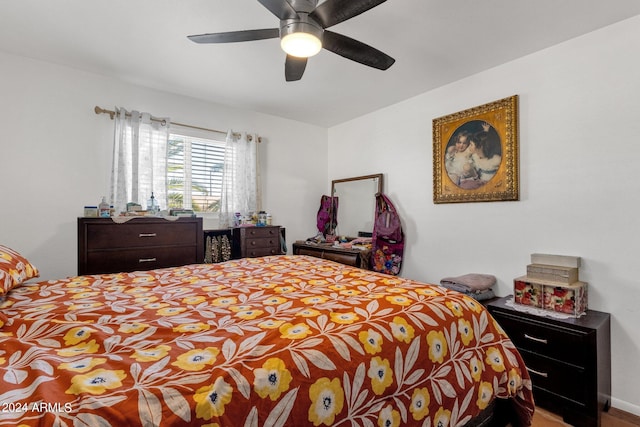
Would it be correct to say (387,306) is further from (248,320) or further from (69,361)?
(69,361)

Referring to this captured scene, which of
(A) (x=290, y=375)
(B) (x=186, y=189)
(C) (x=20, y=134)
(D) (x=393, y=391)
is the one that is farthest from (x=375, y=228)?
(C) (x=20, y=134)

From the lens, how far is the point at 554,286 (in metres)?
2.07

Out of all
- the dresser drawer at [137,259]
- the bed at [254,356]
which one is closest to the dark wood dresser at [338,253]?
the dresser drawer at [137,259]

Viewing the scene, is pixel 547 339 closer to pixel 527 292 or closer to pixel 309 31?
pixel 527 292

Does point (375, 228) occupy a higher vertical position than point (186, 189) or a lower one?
lower

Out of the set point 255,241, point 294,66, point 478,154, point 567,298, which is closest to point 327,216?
point 255,241

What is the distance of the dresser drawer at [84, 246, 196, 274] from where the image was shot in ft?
8.31

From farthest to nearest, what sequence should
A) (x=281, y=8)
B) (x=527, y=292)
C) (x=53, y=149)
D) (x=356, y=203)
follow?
1. (x=356, y=203)
2. (x=53, y=149)
3. (x=527, y=292)
4. (x=281, y=8)

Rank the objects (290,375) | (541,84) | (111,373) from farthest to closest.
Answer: (541,84)
(290,375)
(111,373)

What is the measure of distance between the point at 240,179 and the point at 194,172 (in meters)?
0.53

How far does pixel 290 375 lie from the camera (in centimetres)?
83

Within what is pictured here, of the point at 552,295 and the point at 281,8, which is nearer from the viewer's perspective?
the point at 281,8

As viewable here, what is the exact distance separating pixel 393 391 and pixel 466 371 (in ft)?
1.36

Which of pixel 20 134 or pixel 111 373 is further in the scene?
pixel 20 134
